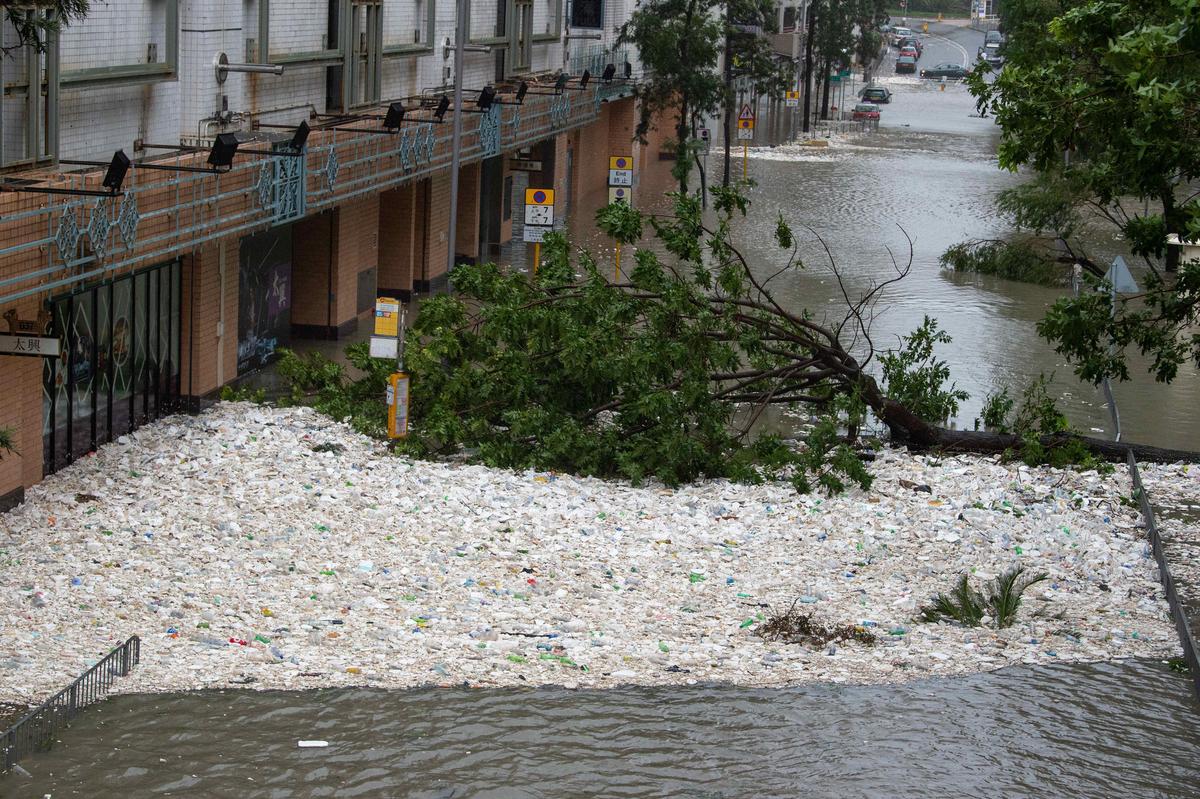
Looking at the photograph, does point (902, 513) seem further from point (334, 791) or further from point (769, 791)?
point (334, 791)

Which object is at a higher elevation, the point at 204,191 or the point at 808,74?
the point at 808,74

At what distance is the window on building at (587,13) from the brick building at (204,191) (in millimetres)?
10098

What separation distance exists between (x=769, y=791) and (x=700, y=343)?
8622 millimetres

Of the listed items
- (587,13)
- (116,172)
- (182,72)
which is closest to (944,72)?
(587,13)

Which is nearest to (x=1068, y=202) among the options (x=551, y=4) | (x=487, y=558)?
(x=551, y=4)

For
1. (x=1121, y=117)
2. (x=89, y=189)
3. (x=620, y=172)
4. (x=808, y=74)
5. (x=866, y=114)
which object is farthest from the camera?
(x=866, y=114)

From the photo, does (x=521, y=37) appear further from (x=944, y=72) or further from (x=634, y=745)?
(x=944, y=72)

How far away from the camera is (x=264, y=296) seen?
24.8 m

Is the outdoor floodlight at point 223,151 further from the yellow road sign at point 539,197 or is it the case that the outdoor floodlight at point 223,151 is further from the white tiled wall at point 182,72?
the yellow road sign at point 539,197

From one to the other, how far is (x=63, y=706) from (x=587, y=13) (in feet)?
→ 121

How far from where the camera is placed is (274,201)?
20859 mm

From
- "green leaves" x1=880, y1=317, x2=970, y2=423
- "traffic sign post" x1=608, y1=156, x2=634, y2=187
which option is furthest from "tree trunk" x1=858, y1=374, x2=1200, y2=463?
"traffic sign post" x1=608, y1=156, x2=634, y2=187

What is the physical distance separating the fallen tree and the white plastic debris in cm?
55

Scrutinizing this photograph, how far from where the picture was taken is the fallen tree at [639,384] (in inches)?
711
